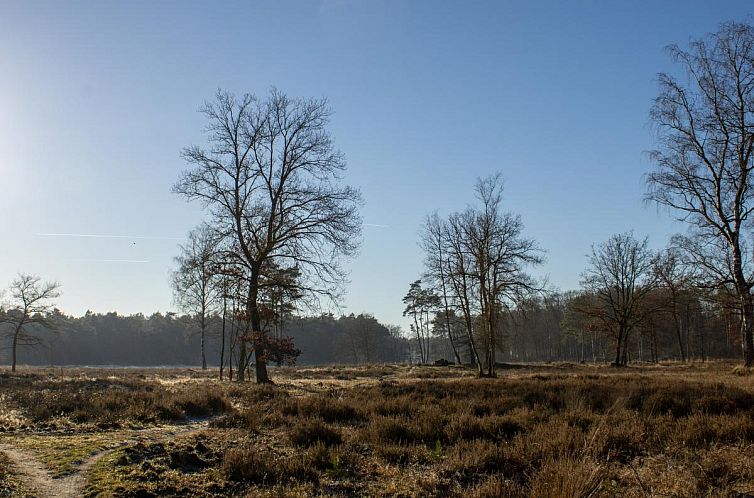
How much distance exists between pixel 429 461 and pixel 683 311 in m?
59.2

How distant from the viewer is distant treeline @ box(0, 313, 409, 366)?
95312mm

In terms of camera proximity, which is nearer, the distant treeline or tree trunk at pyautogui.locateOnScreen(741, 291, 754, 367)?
tree trunk at pyautogui.locateOnScreen(741, 291, 754, 367)

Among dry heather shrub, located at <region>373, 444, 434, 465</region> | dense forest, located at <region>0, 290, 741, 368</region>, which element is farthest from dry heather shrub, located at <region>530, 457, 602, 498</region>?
dense forest, located at <region>0, 290, 741, 368</region>

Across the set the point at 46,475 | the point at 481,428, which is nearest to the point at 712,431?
the point at 481,428

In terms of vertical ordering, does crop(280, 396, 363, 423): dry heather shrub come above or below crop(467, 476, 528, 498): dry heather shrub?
below

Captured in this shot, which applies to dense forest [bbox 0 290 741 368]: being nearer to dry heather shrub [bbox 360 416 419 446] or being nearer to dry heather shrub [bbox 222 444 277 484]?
dry heather shrub [bbox 360 416 419 446]

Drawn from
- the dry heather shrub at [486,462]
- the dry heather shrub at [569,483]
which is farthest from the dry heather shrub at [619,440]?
the dry heather shrub at [569,483]

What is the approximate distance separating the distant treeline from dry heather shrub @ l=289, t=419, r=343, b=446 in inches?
3034

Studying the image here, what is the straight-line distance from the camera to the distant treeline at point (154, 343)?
9531 centimetres

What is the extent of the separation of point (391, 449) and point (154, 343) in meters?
112

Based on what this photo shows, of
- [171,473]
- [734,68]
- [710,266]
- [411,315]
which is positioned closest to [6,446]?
[171,473]

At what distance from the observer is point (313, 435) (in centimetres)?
964

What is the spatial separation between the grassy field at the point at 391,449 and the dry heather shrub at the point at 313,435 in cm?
2

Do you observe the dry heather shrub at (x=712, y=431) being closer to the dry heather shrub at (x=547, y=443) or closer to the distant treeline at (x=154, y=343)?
the dry heather shrub at (x=547, y=443)
